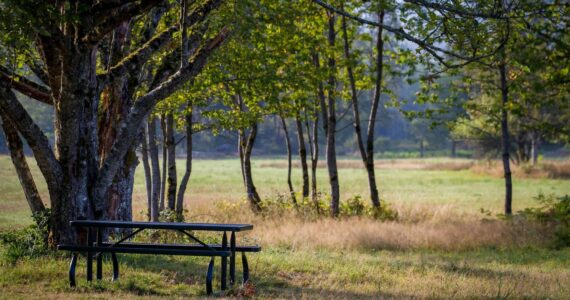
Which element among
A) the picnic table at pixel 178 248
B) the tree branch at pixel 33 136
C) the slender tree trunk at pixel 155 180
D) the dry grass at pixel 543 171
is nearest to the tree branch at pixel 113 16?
the tree branch at pixel 33 136

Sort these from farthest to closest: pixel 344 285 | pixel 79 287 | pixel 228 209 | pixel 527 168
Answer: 1. pixel 527 168
2. pixel 228 209
3. pixel 344 285
4. pixel 79 287

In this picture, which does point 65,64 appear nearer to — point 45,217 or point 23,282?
point 45,217

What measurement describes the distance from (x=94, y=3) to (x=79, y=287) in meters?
4.43

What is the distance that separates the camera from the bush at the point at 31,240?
10680mm

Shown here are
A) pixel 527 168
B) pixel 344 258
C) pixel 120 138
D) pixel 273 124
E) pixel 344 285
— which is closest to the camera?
pixel 344 285

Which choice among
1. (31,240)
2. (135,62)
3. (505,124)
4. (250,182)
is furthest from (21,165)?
(505,124)

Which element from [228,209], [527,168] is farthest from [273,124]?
[228,209]

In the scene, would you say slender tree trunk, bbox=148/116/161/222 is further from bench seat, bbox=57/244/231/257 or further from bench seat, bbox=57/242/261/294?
bench seat, bbox=57/244/231/257

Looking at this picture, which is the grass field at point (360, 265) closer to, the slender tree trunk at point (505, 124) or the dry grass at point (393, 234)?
the dry grass at point (393, 234)

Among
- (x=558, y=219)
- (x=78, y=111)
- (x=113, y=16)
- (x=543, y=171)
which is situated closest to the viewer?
(x=113, y=16)

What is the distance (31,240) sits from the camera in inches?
436

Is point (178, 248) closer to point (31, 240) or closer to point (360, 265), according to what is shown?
point (31, 240)

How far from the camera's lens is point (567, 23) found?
1655 cm

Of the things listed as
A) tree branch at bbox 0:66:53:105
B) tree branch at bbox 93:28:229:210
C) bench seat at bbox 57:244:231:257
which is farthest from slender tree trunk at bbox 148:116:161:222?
bench seat at bbox 57:244:231:257
